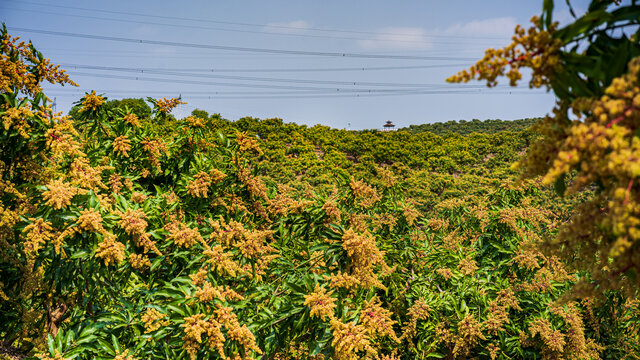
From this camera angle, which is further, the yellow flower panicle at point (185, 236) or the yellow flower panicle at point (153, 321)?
the yellow flower panicle at point (185, 236)

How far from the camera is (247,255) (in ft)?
11.2

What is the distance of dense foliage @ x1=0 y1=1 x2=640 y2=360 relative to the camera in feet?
8.65

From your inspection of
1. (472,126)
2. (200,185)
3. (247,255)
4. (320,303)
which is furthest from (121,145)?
(472,126)

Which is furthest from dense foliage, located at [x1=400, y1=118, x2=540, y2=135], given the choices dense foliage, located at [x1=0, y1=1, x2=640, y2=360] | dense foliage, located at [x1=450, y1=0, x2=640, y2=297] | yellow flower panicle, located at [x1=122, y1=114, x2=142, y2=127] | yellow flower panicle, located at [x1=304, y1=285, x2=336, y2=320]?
dense foliage, located at [x1=450, y1=0, x2=640, y2=297]

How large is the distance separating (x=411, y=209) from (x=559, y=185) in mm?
3760

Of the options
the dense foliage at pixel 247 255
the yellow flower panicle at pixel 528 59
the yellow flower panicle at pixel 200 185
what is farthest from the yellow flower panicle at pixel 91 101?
the yellow flower panicle at pixel 528 59

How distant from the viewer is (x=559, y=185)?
1.54 meters

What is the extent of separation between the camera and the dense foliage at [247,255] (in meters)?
2.64

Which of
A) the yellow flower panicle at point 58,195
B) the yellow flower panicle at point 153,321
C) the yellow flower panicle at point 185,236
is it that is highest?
the yellow flower panicle at point 58,195

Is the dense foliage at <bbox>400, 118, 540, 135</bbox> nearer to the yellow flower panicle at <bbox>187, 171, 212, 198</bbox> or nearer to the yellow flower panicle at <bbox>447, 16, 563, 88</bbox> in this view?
the yellow flower panicle at <bbox>187, 171, 212, 198</bbox>

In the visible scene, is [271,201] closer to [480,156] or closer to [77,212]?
[77,212]

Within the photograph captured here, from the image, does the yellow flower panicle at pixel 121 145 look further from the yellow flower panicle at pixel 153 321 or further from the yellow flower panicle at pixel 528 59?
the yellow flower panicle at pixel 528 59

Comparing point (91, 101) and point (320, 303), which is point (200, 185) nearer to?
point (91, 101)

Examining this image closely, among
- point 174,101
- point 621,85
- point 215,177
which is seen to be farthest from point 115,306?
point 621,85
